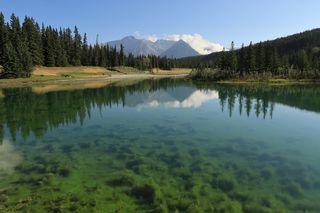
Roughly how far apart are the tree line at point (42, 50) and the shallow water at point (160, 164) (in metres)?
67.6

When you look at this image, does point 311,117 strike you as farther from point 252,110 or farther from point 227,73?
point 227,73

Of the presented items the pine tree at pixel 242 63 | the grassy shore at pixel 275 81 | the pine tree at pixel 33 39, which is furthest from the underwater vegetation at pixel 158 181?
the pine tree at pixel 33 39

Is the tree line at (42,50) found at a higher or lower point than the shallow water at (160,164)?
higher

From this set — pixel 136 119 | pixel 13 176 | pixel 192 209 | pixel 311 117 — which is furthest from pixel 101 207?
pixel 311 117

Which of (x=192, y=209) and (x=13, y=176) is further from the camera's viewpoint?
(x=13, y=176)

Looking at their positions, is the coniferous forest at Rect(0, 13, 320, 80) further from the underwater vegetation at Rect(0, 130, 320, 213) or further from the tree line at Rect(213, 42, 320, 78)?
the underwater vegetation at Rect(0, 130, 320, 213)

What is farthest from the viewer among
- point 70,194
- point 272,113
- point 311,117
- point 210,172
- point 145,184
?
point 272,113

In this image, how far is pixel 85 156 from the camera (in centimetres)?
1845

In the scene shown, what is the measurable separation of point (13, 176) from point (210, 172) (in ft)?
35.5

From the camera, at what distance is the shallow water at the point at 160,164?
11.8m

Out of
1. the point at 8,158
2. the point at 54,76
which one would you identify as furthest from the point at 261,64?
the point at 8,158

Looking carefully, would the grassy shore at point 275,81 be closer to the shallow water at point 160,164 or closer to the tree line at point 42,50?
the shallow water at point 160,164

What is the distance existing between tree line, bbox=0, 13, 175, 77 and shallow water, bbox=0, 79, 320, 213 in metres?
67.6

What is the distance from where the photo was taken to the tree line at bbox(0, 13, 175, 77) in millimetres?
92000
